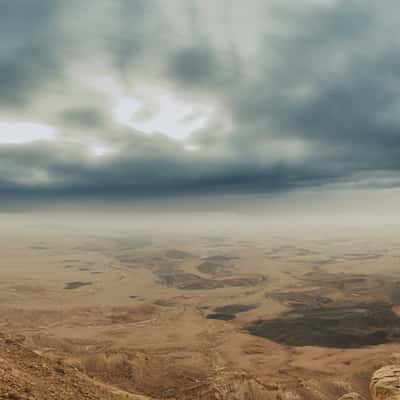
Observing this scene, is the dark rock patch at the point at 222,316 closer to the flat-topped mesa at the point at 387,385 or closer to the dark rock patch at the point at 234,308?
the dark rock patch at the point at 234,308

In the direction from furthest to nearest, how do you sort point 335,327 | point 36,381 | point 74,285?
point 74,285
point 335,327
point 36,381

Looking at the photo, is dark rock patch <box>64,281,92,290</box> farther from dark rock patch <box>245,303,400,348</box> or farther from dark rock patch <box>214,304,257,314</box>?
dark rock patch <box>245,303,400,348</box>

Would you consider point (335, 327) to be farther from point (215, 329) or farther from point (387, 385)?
point (387, 385)

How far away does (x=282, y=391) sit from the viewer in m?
44.4

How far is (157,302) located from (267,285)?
180 feet

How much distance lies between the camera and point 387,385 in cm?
2891

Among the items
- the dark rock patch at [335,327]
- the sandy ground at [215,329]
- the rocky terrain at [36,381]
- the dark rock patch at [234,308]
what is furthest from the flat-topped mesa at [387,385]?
the dark rock patch at [234,308]

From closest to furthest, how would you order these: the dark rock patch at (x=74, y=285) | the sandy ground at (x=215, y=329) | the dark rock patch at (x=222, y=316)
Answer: the sandy ground at (x=215, y=329)
the dark rock patch at (x=222, y=316)
the dark rock patch at (x=74, y=285)

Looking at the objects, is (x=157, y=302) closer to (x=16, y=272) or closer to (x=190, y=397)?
(x=190, y=397)

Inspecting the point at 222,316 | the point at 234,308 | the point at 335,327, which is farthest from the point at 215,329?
the point at 335,327

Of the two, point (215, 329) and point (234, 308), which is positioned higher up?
point (215, 329)

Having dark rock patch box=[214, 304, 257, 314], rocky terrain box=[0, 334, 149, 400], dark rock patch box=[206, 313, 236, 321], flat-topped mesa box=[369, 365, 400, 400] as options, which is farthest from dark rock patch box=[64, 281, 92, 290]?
flat-topped mesa box=[369, 365, 400, 400]

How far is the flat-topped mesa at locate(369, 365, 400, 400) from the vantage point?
28052 millimetres

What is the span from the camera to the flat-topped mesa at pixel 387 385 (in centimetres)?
2805
